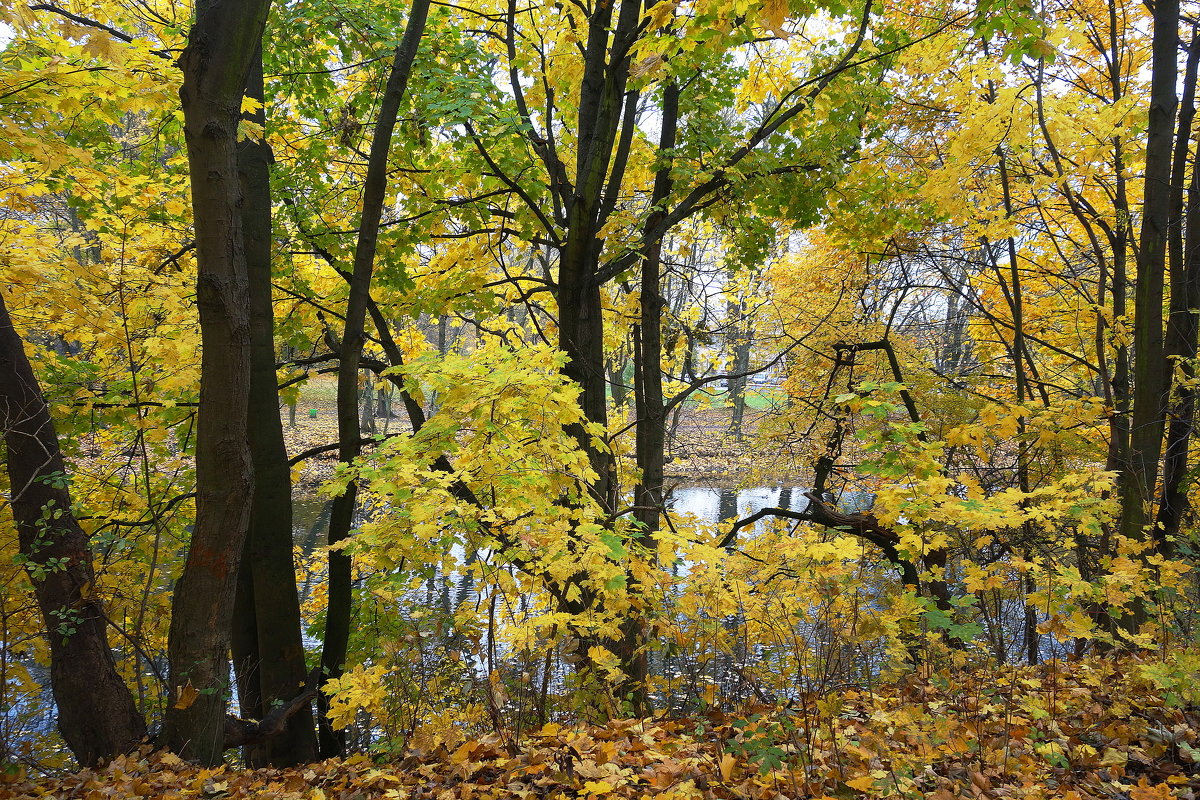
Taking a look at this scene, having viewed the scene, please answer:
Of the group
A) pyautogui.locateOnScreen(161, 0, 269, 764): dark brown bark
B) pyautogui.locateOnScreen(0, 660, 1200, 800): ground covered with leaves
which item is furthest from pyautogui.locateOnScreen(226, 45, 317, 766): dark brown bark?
pyautogui.locateOnScreen(161, 0, 269, 764): dark brown bark

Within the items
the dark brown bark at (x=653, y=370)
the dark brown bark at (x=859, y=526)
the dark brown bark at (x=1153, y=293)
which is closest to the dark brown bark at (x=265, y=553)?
the dark brown bark at (x=653, y=370)

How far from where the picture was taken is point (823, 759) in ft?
9.38

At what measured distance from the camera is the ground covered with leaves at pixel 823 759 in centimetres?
263

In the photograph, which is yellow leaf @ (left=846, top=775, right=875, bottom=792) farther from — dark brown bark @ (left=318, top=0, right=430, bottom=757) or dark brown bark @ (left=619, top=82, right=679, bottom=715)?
dark brown bark @ (left=619, top=82, right=679, bottom=715)

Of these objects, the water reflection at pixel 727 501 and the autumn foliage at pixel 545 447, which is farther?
the water reflection at pixel 727 501

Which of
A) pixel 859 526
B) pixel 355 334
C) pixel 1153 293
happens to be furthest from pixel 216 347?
pixel 1153 293

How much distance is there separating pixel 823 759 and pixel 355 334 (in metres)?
3.95

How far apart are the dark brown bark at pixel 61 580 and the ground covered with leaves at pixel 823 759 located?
1.54 feet

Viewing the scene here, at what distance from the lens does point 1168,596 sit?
382 cm

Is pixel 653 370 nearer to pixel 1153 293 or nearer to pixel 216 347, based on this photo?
pixel 1153 293

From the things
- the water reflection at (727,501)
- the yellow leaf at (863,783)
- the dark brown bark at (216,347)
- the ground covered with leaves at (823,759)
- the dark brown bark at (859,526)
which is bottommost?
the water reflection at (727,501)

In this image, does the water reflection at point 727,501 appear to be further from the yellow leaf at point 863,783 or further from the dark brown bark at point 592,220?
the yellow leaf at point 863,783

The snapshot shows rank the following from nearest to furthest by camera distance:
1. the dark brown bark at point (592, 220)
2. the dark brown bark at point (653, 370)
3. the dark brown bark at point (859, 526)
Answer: the dark brown bark at point (592, 220) → the dark brown bark at point (859, 526) → the dark brown bark at point (653, 370)

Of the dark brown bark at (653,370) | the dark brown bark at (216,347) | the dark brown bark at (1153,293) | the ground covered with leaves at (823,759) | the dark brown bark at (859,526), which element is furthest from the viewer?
the dark brown bark at (653,370)
